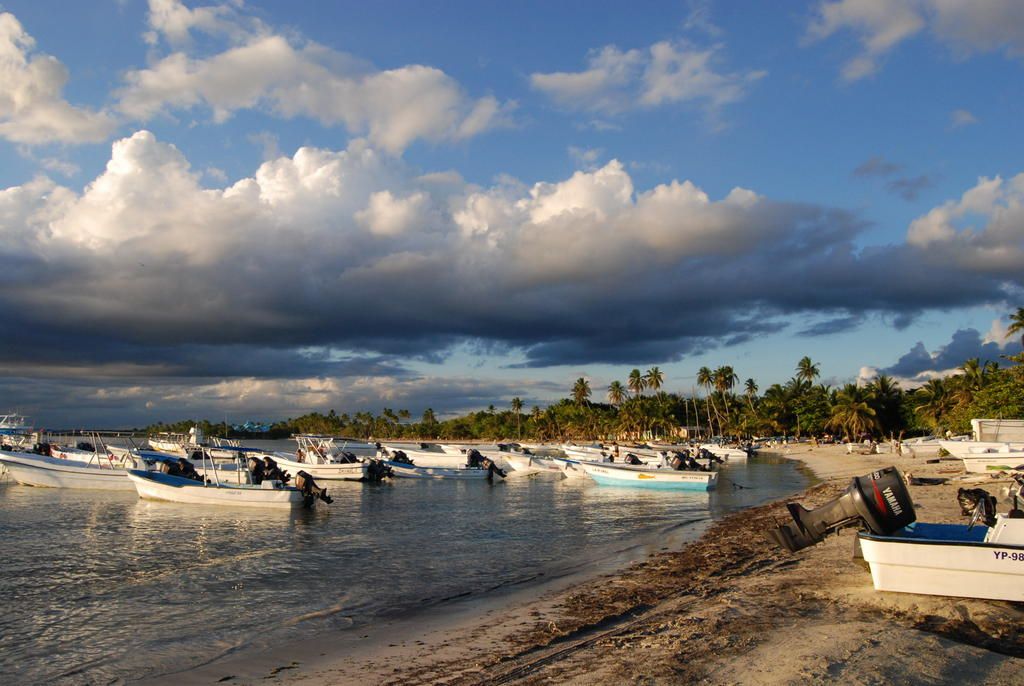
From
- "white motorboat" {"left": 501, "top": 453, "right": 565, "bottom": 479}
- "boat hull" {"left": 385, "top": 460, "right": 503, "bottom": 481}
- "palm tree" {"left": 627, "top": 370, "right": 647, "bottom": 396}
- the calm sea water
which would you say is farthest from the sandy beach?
"palm tree" {"left": 627, "top": 370, "right": 647, "bottom": 396}

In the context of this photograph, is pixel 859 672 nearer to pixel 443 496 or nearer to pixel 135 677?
pixel 135 677

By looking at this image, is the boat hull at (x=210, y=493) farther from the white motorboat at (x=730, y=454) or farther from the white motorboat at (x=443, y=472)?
the white motorboat at (x=730, y=454)

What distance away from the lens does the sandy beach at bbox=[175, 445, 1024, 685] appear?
9055 mm

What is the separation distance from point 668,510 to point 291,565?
68.3ft

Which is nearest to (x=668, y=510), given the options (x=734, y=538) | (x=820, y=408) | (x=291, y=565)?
(x=734, y=538)

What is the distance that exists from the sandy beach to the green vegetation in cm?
4607

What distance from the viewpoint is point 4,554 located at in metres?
23.4

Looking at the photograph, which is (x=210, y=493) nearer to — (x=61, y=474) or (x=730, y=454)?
(x=61, y=474)

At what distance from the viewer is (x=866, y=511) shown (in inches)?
487

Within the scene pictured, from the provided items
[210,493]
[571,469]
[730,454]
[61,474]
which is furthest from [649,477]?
[730,454]

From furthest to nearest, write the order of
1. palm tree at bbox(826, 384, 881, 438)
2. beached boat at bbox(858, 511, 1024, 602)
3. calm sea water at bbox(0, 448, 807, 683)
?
palm tree at bbox(826, 384, 881, 438), calm sea water at bbox(0, 448, 807, 683), beached boat at bbox(858, 511, 1024, 602)

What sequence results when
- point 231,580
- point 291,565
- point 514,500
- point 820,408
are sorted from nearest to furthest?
point 231,580 < point 291,565 < point 514,500 < point 820,408

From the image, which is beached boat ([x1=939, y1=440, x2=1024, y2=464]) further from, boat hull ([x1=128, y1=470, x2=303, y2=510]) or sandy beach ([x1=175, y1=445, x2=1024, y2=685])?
boat hull ([x1=128, y1=470, x2=303, y2=510])

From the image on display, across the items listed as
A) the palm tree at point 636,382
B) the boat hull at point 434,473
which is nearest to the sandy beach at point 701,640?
A: the boat hull at point 434,473
